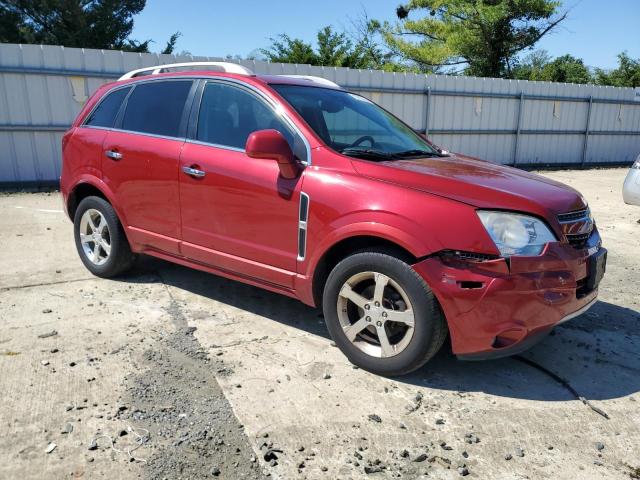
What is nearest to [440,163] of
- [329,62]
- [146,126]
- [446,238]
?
[446,238]

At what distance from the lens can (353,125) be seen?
4.05 meters

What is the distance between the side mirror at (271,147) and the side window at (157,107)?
1110 millimetres

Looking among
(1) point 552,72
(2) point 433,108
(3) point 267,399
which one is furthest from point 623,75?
(3) point 267,399

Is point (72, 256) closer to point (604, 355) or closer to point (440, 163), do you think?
point (440, 163)

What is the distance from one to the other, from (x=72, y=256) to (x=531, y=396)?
473 cm

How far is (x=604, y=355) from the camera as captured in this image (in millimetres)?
3656

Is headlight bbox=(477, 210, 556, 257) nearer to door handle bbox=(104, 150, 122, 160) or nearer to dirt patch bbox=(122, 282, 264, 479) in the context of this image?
dirt patch bbox=(122, 282, 264, 479)

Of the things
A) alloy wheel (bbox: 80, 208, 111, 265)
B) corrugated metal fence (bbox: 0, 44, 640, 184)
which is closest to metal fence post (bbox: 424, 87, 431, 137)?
corrugated metal fence (bbox: 0, 44, 640, 184)

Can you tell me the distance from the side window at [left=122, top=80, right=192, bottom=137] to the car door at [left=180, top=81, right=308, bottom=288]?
0.23 metres

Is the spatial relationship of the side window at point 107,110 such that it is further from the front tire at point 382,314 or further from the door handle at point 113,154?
the front tire at point 382,314

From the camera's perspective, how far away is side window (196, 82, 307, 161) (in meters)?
3.68

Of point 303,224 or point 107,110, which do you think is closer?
point 303,224

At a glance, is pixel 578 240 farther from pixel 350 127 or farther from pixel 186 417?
pixel 186 417

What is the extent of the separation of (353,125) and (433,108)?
10627mm
